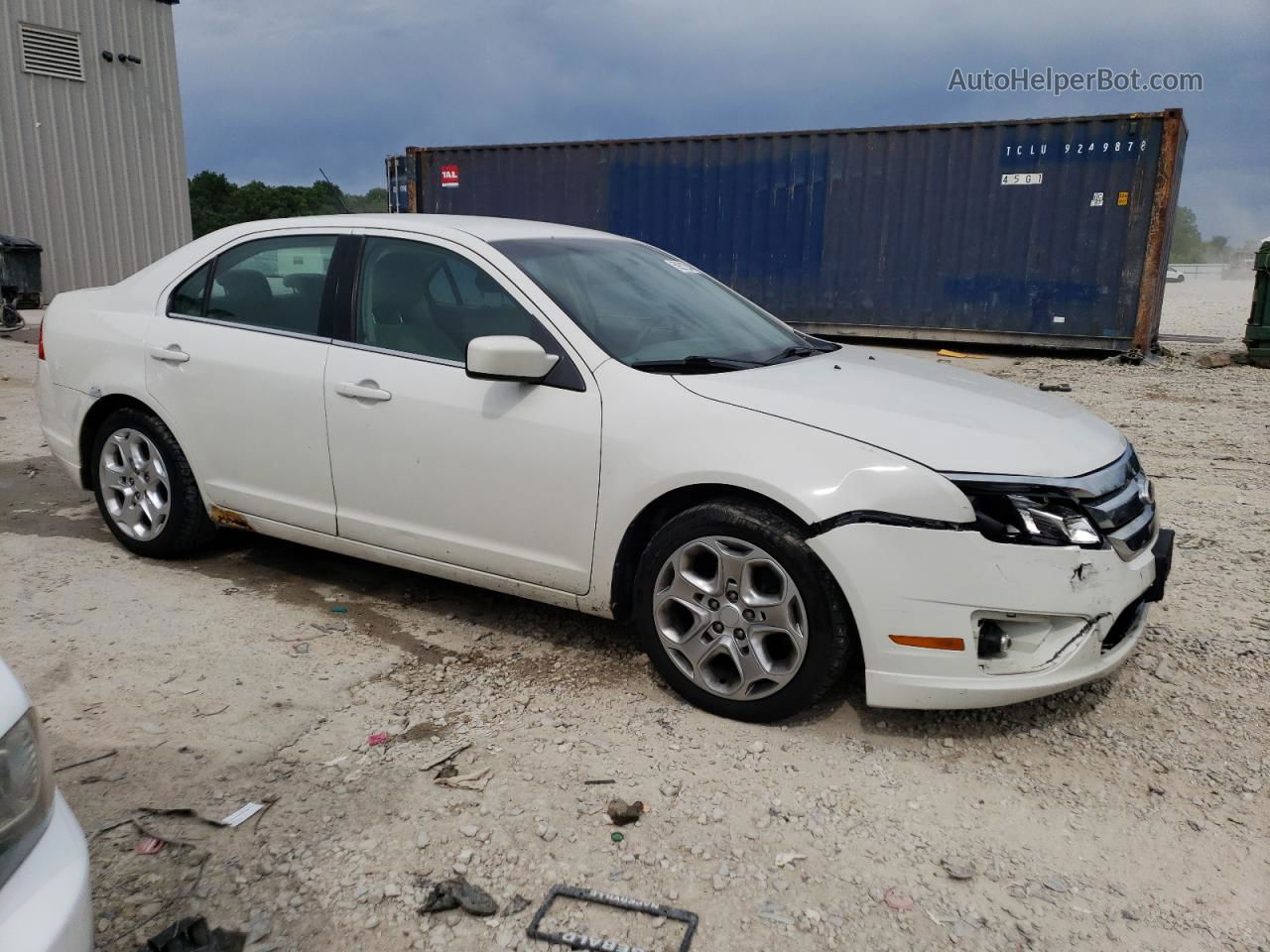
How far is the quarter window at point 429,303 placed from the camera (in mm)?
3536

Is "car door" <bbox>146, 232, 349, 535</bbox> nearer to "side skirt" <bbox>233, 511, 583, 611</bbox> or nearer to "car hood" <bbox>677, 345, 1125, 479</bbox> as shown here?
"side skirt" <bbox>233, 511, 583, 611</bbox>

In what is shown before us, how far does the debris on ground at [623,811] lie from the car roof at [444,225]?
210 cm

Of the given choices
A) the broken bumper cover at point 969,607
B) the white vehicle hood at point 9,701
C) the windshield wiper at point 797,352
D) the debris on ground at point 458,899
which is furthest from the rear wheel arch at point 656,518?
the white vehicle hood at point 9,701

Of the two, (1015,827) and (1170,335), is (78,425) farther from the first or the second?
(1170,335)

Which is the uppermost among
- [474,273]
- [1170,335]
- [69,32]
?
[69,32]

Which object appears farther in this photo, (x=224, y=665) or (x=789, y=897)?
(x=224, y=665)

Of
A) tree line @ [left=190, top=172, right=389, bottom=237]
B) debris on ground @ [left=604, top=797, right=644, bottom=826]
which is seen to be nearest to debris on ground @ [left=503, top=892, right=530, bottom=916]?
debris on ground @ [left=604, top=797, right=644, bottom=826]

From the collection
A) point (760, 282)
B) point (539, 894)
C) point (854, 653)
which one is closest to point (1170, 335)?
point (760, 282)

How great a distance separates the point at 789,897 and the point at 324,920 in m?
1.06

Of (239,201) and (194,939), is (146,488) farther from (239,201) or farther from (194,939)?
(239,201)

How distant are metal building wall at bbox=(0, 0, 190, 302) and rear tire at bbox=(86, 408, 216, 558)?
13.5m

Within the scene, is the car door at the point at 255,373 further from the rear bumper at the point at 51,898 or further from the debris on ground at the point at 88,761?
the rear bumper at the point at 51,898

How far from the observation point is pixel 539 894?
2324mm

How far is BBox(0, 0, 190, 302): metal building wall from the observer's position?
15.4 meters
